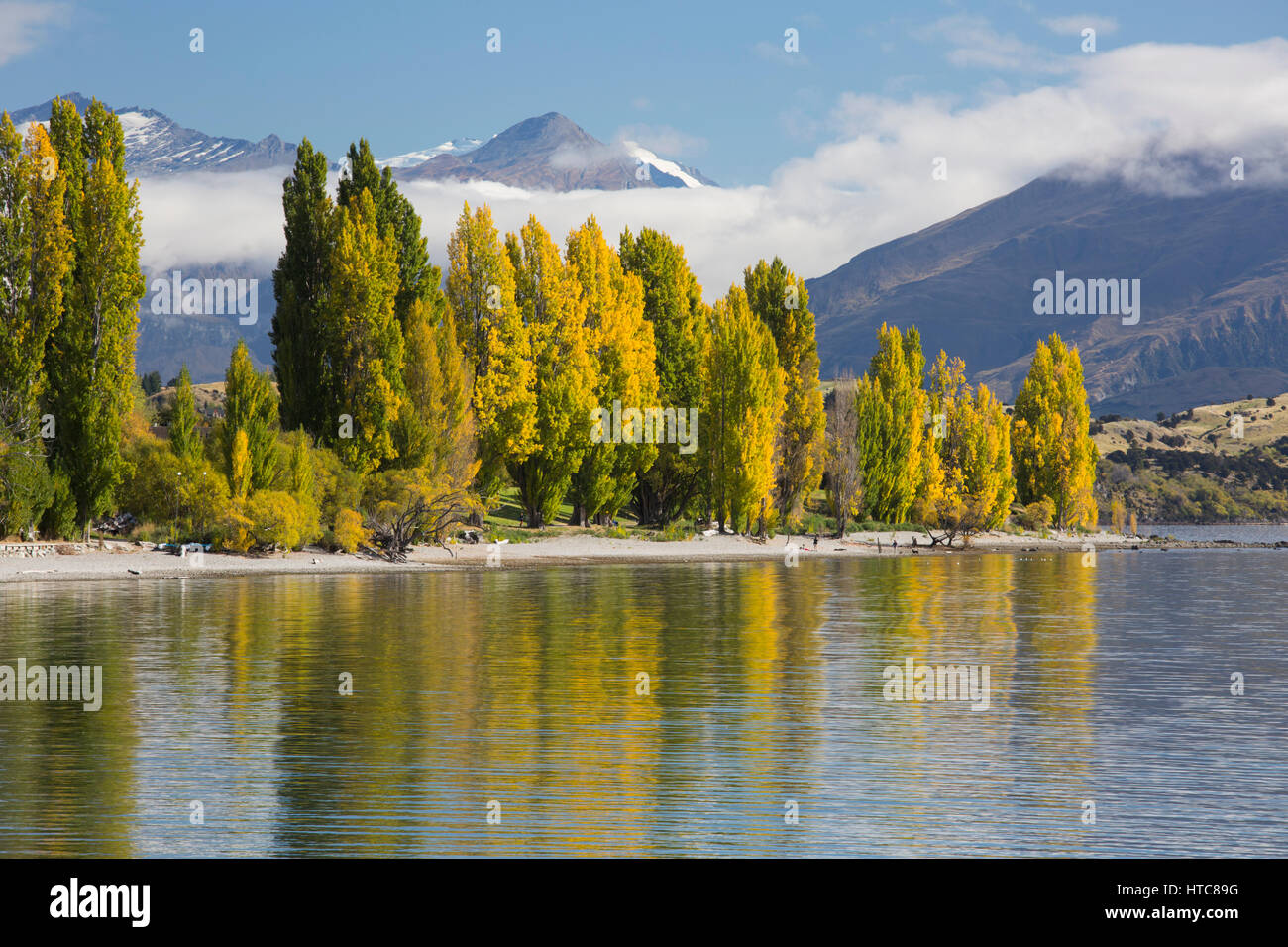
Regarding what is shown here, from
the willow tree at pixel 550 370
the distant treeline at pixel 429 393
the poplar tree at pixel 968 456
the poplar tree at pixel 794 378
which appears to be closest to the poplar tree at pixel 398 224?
the distant treeline at pixel 429 393

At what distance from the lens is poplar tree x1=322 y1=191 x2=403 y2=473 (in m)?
66.2

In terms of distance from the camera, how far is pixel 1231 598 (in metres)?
54.0

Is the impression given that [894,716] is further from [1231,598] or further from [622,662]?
[1231,598]

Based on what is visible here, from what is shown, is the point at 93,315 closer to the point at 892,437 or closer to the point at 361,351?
the point at 361,351

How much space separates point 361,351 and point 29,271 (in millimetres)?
16695

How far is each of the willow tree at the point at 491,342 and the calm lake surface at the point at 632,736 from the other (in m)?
32.5

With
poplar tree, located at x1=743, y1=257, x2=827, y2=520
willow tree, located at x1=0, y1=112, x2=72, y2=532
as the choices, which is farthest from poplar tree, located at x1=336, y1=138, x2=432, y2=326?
poplar tree, located at x1=743, y1=257, x2=827, y2=520

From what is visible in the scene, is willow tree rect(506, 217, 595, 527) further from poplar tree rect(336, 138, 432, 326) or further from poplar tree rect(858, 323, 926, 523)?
poplar tree rect(858, 323, 926, 523)

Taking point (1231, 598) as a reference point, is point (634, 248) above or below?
above

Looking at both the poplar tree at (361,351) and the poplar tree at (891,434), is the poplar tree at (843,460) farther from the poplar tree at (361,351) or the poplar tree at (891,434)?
the poplar tree at (361,351)

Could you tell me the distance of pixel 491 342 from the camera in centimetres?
7481

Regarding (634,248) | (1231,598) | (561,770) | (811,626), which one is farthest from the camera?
(634,248)
